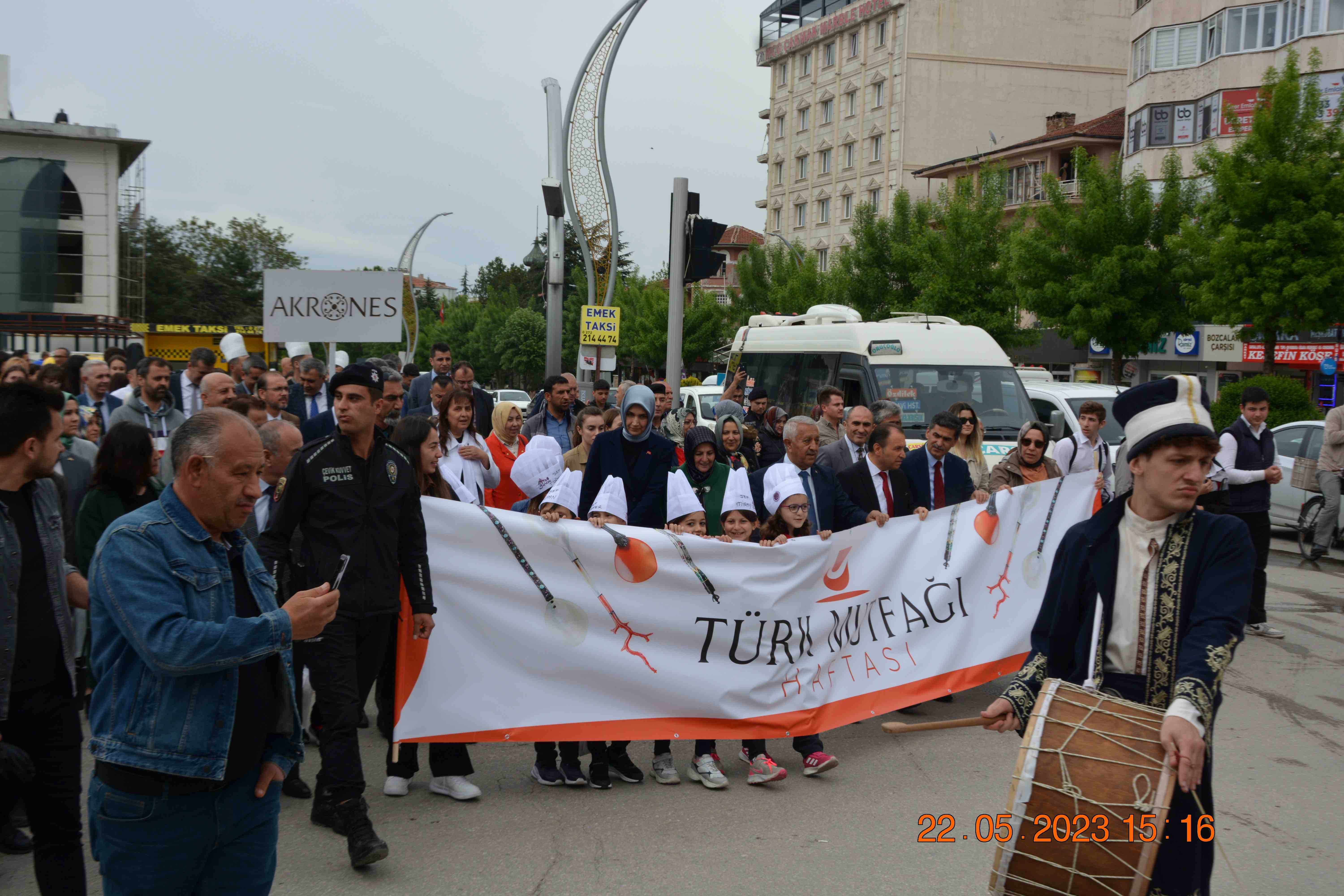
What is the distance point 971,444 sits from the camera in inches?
374

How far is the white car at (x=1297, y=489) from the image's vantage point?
44.2 feet

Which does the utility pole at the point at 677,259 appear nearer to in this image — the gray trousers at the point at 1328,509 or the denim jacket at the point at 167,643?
the gray trousers at the point at 1328,509

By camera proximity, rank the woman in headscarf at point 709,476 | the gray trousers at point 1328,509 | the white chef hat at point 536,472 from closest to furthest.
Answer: the woman in headscarf at point 709,476, the white chef hat at point 536,472, the gray trousers at point 1328,509

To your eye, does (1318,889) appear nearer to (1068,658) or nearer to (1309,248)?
(1068,658)

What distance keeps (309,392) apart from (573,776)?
5547 mm

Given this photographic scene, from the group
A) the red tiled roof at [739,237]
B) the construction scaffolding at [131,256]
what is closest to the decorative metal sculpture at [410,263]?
the construction scaffolding at [131,256]

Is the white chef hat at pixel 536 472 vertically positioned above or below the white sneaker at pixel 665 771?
above

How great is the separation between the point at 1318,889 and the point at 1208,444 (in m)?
2.62

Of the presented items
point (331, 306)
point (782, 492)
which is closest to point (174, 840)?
point (782, 492)

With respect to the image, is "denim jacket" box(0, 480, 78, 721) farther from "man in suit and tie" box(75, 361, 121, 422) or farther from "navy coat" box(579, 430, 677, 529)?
"man in suit and tie" box(75, 361, 121, 422)

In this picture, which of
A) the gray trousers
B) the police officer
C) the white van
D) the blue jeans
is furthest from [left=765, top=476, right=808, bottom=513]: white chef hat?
the gray trousers

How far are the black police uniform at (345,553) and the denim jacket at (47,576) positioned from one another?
1111 mm

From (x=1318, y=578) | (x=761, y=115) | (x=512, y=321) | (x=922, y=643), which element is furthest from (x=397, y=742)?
(x=761, y=115)

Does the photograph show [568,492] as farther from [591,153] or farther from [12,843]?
[591,153]
